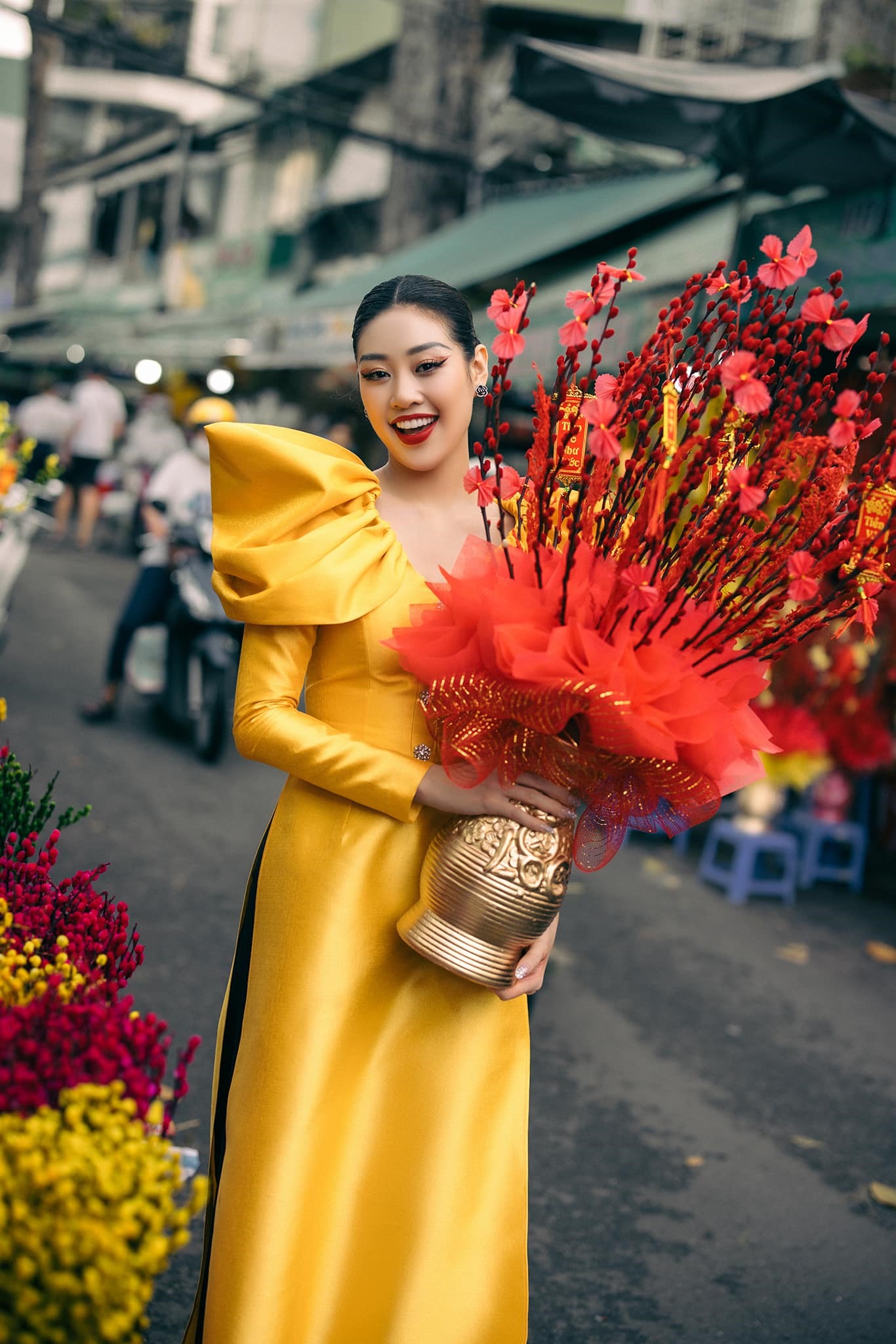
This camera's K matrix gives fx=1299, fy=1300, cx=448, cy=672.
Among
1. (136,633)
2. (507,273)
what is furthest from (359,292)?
(136,633)

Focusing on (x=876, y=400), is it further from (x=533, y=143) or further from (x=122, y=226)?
(x=122, y=226)

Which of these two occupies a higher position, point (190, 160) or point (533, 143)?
point (190, 160)

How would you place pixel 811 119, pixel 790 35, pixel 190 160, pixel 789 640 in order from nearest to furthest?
pixel 789 640
pixel 811 119
pixel 790 35
pixel 190 160

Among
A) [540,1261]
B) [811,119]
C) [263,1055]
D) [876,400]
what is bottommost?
[540,1261]

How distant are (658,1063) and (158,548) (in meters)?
4.48

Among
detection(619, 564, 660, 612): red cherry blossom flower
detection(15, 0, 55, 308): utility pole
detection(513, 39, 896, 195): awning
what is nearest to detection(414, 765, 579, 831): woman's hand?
detection(619, 564, 660, 612): red cherry blossom flower

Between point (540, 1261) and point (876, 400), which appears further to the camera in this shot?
point (540, 1261)

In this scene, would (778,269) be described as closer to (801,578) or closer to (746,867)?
(801,578)

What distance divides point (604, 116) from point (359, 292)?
7891 mm

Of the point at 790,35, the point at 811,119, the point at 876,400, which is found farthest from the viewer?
the point at 790,35

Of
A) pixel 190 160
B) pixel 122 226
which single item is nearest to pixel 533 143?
pixel 190 160

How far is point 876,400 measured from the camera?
1.69m

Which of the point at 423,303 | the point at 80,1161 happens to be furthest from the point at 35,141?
the point at 80,1161

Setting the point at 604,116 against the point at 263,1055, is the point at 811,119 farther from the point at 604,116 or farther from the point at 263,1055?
the point at 263,1055
